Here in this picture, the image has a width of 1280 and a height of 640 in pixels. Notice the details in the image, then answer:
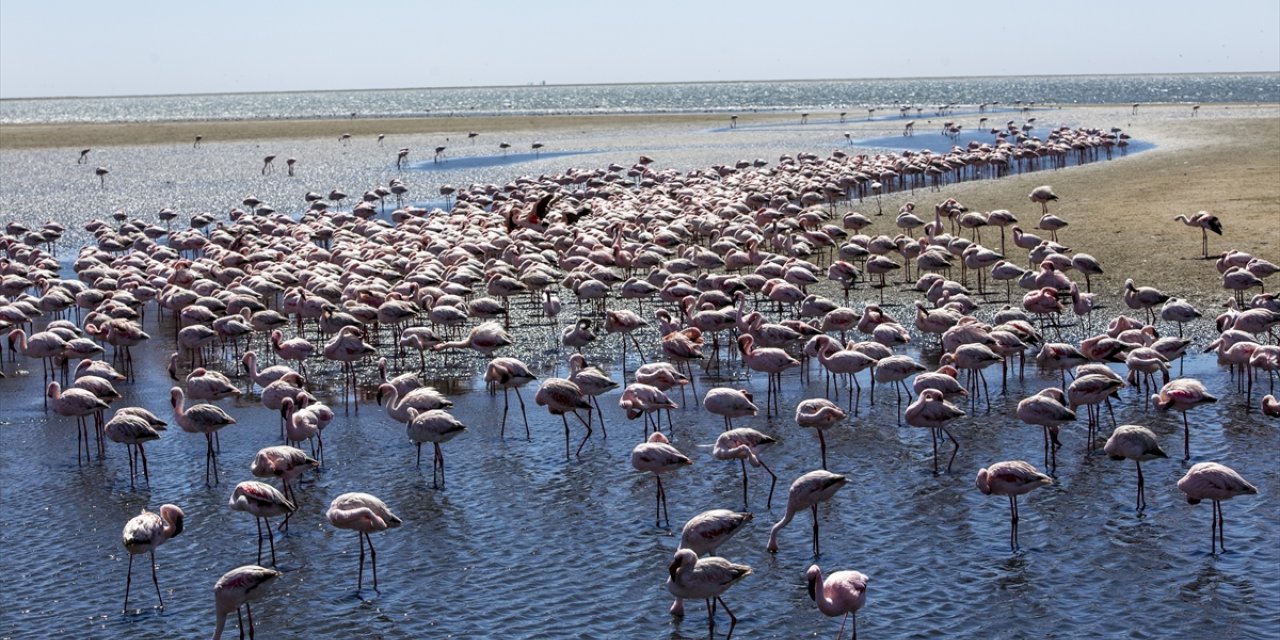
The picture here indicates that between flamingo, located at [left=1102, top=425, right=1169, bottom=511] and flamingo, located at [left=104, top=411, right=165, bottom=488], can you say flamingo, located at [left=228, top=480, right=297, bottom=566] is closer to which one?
flamingo, located at [left=104, top=411, right=165, bottom=488]

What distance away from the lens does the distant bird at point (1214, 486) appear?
10828mm

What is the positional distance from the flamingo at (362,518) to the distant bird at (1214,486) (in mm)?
6955

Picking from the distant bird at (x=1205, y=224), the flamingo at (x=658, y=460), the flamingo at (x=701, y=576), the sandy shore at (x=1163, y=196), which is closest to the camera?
the flamingo at (x=701, y=576)

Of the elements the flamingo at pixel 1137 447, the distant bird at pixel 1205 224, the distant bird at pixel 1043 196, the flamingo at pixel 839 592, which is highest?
the distant bird at pixel 1043 196

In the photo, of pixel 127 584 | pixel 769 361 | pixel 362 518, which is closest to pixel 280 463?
pixel 362 518

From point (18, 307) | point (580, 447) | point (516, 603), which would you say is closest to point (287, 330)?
point (18, 307)

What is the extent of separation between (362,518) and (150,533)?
1.77 m

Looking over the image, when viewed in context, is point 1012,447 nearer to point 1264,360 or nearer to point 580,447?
point 1264,360

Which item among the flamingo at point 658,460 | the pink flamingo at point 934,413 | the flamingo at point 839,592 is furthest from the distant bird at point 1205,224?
the flamingo at point 839,592

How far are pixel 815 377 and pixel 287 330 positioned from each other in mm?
9561

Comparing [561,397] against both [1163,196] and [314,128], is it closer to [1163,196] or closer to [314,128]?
[1163,196]

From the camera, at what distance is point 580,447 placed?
1476 centimetres

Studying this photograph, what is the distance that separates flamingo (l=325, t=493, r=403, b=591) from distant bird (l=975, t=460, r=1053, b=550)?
5.35m

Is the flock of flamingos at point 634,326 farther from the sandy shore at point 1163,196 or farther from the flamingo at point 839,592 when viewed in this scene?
the sandy shore at point 1163,196
